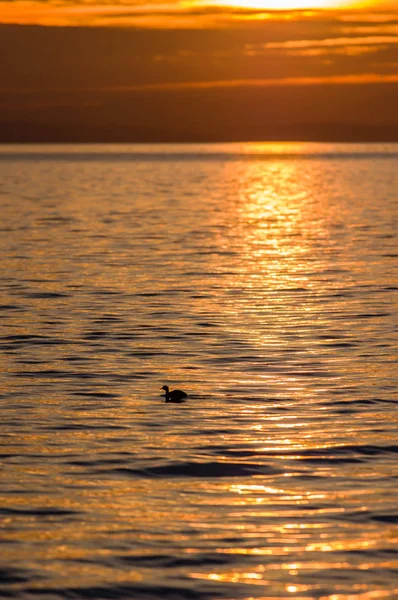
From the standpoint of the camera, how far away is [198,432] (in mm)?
19234

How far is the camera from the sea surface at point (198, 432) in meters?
13.4

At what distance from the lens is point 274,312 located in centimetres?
3297

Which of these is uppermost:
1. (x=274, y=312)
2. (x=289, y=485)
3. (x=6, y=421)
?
(x=274, y=312)

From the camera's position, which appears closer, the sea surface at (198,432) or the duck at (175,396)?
the sea surface at (198,432)

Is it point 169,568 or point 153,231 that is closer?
point 169,568

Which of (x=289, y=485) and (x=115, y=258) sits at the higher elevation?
(x=115, y=258)

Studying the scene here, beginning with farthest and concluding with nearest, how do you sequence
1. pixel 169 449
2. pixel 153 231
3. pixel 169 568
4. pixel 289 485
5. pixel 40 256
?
pixel 153 231 → pixel 40 256 → pixel 169 449 → pixel 289 485 → pixel 169 568

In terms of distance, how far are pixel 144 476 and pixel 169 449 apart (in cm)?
141

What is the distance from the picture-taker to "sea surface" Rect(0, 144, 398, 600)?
13367mm

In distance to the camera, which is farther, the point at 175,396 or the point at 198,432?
the point at 175,396

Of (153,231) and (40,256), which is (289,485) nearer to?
(40,256)

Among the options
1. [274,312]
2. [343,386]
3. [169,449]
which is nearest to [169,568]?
[169,449]

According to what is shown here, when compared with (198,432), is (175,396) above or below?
above

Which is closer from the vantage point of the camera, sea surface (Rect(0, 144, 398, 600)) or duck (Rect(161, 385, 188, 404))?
sea surface (Rect(0, 144, 398, 600))
